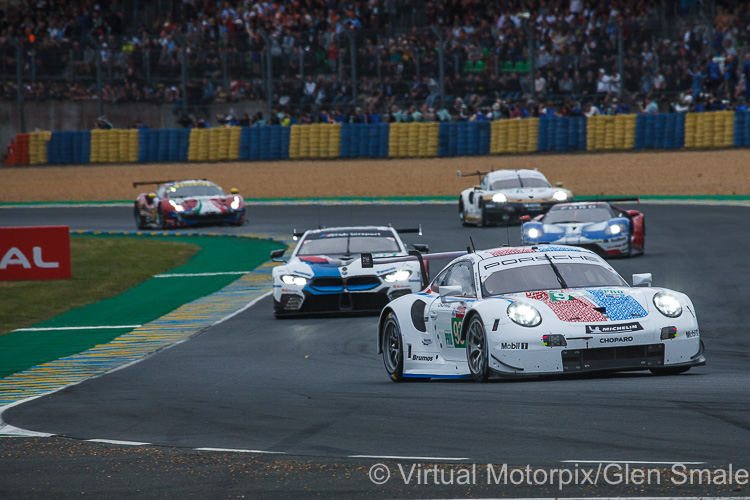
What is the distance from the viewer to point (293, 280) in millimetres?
15359

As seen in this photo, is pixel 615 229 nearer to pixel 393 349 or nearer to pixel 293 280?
pixel 293 280

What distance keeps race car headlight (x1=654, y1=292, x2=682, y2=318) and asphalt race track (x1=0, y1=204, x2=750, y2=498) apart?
1.59 feet

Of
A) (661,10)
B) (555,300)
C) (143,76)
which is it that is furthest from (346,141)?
(555,300)

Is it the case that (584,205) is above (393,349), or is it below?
above

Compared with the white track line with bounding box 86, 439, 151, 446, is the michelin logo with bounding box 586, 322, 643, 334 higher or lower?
higher

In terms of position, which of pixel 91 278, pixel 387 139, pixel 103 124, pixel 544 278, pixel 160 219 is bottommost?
pixel 91 278

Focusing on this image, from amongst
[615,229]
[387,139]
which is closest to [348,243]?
[615,229]

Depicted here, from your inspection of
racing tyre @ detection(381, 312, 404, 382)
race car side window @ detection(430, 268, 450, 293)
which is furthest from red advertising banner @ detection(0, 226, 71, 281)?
race car side window @ detection(430, 268, 450, 293)

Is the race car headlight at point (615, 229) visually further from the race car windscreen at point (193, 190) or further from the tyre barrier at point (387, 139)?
the tyre barrier at point (387, 139)

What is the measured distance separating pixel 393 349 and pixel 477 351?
4.49 feet

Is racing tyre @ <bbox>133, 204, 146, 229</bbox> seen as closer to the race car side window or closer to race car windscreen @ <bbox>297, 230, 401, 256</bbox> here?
race car windscreen @ <bbox>297, 230, 401, 256</bbox>

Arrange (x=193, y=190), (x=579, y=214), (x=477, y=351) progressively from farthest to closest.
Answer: (x=193, y=190)
(x=579, y=214)
(x=477, y=351)

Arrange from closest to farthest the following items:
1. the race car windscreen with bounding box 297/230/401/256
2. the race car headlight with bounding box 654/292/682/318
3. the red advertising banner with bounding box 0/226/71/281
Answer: the race car headlight with bounding box 654/292/682/318
the race car windscreen with bounding box 297/230/401/256
the red advertising banner with bounding box 0/226/71/281

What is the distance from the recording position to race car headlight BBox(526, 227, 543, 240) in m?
20.8
